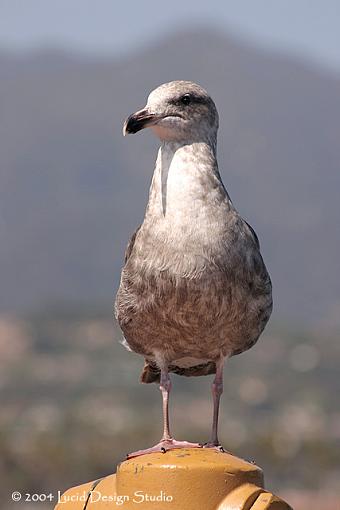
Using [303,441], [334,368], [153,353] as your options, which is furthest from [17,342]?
[153,353]

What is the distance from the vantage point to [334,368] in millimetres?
100812

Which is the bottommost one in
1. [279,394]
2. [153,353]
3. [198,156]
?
[153,353]

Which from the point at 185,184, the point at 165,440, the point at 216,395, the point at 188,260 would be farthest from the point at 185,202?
the point at 165,440

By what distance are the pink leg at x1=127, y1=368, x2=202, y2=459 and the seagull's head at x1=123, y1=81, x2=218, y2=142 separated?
4.82ft

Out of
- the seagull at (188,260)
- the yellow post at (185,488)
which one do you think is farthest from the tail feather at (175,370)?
the yellow post at (185,488)

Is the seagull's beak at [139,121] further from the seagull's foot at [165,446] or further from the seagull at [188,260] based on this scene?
the seagull's foot at [165,446]

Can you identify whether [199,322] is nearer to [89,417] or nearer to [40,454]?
[40,454]

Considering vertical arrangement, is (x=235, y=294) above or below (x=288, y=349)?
below

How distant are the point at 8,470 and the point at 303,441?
1262 centimetres

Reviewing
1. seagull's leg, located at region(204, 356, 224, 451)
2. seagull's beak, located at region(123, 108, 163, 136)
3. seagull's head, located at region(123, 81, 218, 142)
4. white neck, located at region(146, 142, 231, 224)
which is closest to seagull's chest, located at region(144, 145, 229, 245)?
white neck, located at region(146, 142, 231, 224)

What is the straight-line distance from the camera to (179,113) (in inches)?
307

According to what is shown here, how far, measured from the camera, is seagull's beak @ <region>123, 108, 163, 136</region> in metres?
7.50

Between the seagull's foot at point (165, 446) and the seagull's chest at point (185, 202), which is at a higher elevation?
the seagull's chest at point (185, 202)

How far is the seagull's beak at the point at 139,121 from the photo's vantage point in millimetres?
7496
